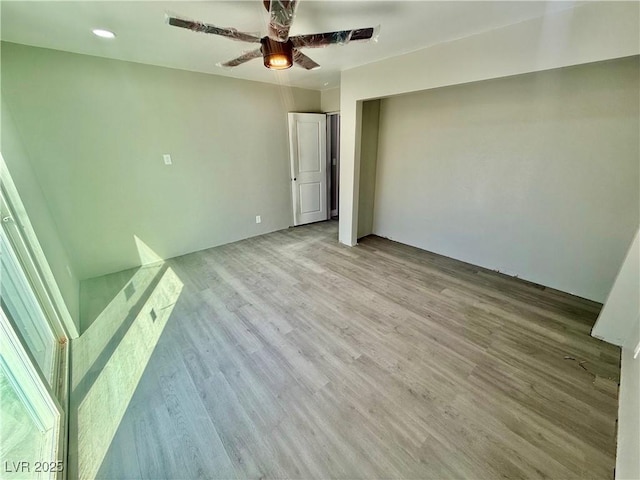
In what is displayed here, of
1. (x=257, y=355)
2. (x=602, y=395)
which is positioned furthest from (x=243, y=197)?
(x=602, y=395)

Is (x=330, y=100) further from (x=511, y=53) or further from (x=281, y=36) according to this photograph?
(x=281, y=36)

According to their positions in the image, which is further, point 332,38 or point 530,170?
point 530,170

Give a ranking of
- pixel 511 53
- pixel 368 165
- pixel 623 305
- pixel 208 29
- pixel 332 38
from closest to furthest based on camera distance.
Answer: pixel 208 29
pixel 332 38
pixel 623 305
pixel 511 53
pixel 368 165

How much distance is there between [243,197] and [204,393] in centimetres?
300

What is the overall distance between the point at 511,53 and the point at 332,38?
4.92 feet

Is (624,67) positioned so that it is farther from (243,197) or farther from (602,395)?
(243,197)

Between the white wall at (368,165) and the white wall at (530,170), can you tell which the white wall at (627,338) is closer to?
the white wall at (530,170)

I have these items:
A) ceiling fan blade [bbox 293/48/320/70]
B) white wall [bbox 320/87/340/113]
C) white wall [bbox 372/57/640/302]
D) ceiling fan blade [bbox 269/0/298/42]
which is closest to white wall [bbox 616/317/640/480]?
white wall [bbox 372/57/640/302]

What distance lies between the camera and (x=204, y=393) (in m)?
1.72

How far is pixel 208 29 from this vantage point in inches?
62.1

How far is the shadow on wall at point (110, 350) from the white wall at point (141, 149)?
0.50 meters

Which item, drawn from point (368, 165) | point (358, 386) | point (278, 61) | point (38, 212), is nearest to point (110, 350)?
point (38, 212)

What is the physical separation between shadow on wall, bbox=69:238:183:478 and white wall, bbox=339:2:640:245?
10.6 feet

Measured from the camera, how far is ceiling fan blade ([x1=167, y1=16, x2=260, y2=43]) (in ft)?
4.84
